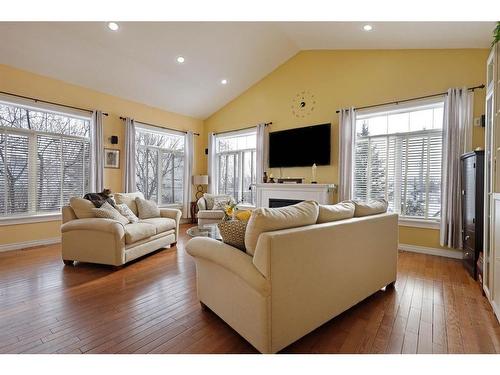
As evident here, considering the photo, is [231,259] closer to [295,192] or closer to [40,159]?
[295,192]

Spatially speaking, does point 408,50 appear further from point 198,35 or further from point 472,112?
point 198,35

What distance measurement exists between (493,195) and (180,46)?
477 centimetres

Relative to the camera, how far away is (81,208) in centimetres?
344

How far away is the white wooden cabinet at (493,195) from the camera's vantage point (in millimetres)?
2133

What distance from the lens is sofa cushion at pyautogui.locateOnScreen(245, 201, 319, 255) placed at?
1607mm

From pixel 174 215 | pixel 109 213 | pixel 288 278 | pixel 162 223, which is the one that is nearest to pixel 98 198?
pixel 109 213

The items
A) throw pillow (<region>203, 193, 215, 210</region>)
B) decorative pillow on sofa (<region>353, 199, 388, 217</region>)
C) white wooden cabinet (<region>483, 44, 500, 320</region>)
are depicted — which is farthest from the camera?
throw pillow (<region>203, 193, 215, 210</region>)

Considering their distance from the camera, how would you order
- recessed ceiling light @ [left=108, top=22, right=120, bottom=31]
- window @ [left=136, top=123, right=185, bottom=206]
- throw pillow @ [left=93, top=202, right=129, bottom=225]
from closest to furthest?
throw pillow @ [left=93, top=202, right=129, bottom=225] < recessed ceiling light @ [left=108, top=22, right=120, bottom=31] < window @ [left=136, top=123, right=185, bottom=206]

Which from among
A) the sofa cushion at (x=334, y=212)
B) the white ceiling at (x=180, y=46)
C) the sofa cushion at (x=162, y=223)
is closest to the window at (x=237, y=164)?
the white ceiling at (x=180, y=46)

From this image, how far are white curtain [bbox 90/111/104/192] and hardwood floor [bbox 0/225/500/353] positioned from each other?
2.09 meters

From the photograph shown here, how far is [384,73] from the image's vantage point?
445 centimetres

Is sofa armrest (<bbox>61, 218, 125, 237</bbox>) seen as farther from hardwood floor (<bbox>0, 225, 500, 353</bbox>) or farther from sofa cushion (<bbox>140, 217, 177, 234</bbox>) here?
sofa cushion (<bbox>140, 217, 177, 234</bbox>)

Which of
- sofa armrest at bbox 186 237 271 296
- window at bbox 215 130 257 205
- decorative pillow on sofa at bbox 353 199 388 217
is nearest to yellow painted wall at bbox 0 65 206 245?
window at bbox 215 130 257 205

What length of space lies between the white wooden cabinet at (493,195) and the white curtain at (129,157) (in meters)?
5.70
